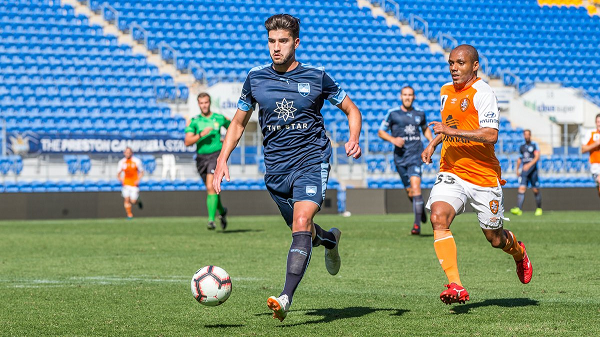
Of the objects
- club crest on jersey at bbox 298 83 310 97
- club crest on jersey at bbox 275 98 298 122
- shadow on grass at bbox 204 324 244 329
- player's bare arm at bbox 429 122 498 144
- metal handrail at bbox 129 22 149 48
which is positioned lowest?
shadow on grass at bbox 204 324 244 329

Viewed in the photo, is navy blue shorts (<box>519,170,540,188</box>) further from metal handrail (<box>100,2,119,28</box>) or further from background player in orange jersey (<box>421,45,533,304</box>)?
background player in orange jersey (<box>421,45,533,304</box>)

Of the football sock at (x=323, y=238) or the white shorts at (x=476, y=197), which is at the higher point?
the white shorts at (x=476, y=197)

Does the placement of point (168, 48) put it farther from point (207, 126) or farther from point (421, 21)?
point (207, 126)

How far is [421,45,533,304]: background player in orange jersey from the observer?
6.23m

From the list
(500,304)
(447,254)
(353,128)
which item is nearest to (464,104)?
(353,128)

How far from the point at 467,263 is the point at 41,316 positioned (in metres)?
5.01

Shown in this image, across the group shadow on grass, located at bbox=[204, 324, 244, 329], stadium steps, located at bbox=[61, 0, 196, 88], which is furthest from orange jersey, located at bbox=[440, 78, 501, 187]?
stadium steps, located at bbox=[61, 0, 196, 88]

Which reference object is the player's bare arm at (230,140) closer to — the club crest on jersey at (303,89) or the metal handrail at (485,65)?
the club crest on jersey at (303,89)

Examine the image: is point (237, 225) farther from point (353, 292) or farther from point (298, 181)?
point (298, 181)

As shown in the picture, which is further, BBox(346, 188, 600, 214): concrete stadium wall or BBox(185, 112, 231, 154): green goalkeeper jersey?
BBox(346, 188, 600, 214): concrete stadium wall

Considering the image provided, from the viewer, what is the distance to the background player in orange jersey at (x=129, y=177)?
21.1 m

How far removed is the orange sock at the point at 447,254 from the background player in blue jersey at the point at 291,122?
0.88m

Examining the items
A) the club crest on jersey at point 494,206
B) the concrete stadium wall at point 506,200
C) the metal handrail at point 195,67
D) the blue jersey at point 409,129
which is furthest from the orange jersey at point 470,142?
the metal handrail at point 195,67

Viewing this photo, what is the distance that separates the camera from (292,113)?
6.02 metres
